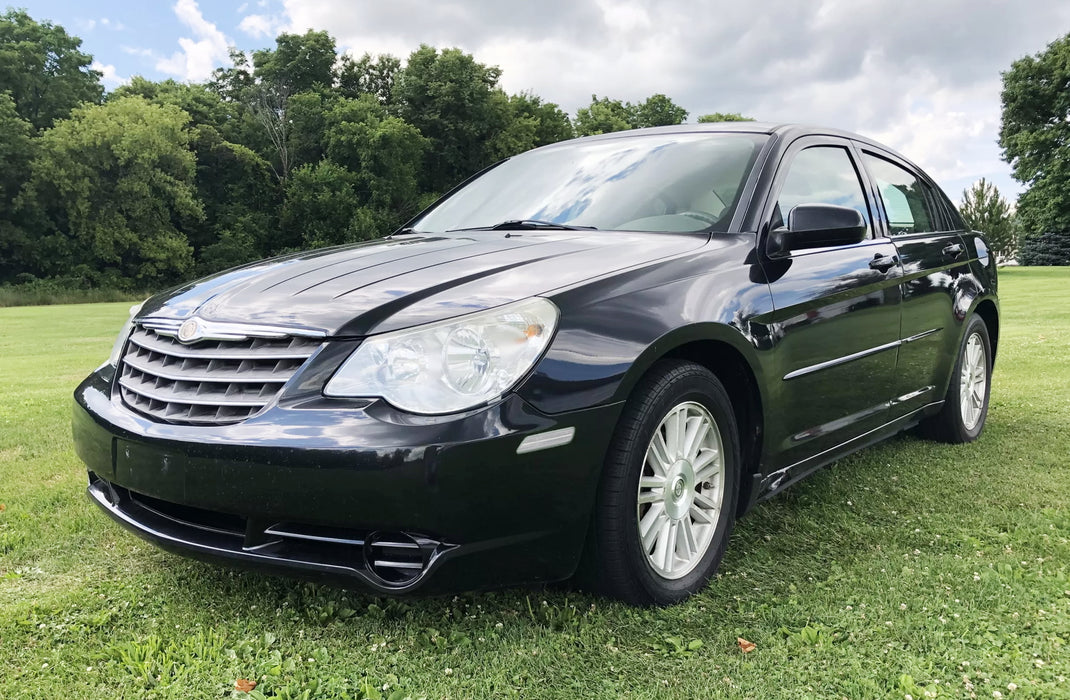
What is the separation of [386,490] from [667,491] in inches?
36.3

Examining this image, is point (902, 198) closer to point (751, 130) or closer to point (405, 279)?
point (751, 130)

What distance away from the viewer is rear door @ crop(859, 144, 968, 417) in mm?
3766

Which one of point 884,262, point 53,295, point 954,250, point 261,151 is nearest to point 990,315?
point 954,250

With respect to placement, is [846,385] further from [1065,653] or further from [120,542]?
[120,542]

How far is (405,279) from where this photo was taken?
7.93 feet

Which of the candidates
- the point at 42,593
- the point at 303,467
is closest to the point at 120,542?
the point at 42,593

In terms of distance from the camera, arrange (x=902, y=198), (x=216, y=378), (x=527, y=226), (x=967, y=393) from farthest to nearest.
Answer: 1. (x=967, y=393)
2. (x=902, y=198)
3. (x=527, y=226)
4. (x=216, y=378)

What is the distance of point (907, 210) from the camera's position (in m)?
4.20

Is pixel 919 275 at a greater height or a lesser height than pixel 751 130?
lesser

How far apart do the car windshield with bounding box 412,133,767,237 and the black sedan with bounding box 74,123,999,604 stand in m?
0.01

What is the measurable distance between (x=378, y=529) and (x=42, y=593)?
135 cm

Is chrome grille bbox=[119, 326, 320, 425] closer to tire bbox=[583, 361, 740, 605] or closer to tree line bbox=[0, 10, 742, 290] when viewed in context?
tire bbox=[583, 361, 740, 605]

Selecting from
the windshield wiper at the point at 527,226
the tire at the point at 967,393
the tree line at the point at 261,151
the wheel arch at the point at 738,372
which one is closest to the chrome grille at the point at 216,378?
the wheel arch at the point at 738,372

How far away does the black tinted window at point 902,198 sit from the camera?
400 centimetres
